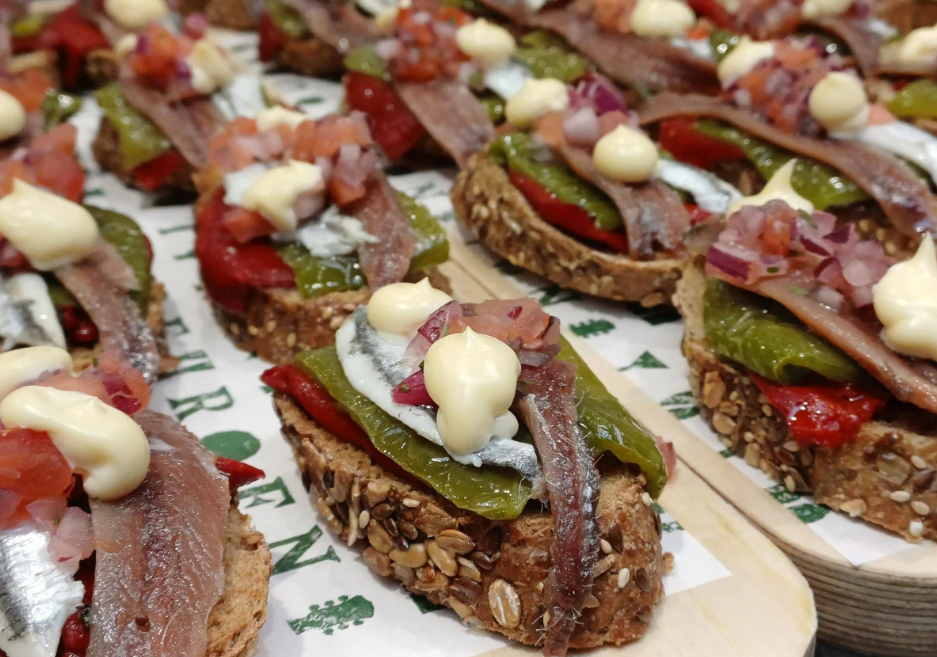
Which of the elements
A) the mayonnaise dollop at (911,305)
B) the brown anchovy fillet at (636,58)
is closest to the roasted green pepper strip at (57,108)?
the brown anchovy fillet at (636,58)

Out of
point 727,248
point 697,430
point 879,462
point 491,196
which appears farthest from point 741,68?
point 879,462

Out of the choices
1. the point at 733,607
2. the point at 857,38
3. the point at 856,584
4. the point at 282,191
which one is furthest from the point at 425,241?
the point at 857,38

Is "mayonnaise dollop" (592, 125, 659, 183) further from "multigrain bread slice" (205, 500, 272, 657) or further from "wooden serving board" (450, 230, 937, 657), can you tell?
"multigrain bread slice" (205, 500, 272, 657)

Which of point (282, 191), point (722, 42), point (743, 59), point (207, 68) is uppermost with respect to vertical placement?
point (743, 59)

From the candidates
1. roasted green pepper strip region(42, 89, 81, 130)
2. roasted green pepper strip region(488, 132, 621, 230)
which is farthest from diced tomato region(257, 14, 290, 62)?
roasted green pepper strip region(488, 132, 621, 230)

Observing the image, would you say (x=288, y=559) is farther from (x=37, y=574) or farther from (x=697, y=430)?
(x=697, y=430)

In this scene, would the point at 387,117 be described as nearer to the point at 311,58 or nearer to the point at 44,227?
the point at 311,58
